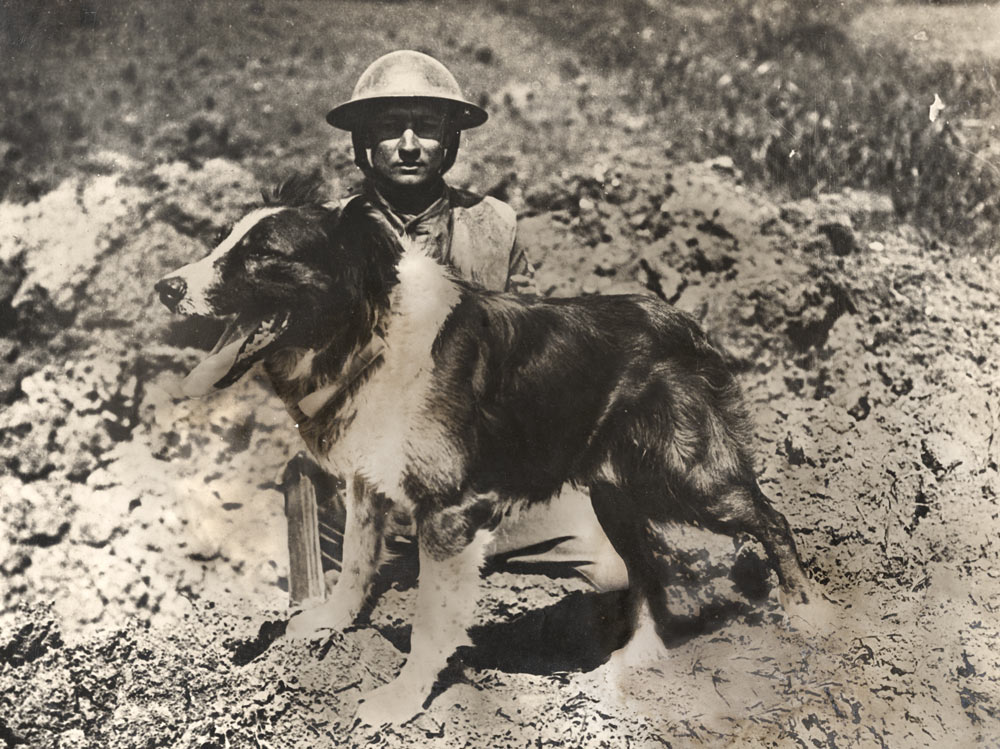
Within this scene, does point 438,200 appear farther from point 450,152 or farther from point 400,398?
point 400,398

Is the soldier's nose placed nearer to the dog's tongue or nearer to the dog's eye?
the dog's eye

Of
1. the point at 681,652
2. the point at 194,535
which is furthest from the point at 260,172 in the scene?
the point at 681,652

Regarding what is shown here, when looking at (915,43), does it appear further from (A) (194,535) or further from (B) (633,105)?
(A) (194,535)

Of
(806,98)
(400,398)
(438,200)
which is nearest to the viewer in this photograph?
(400,398)

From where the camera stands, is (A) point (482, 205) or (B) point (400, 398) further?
(A) point (482, 205)

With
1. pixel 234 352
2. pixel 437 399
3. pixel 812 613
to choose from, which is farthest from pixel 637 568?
pixel 234 352

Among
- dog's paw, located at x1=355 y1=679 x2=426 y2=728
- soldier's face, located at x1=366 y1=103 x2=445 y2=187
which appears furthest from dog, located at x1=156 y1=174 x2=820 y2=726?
soldier's face, located at x1=366 y1=103 x2=445 y2=187
